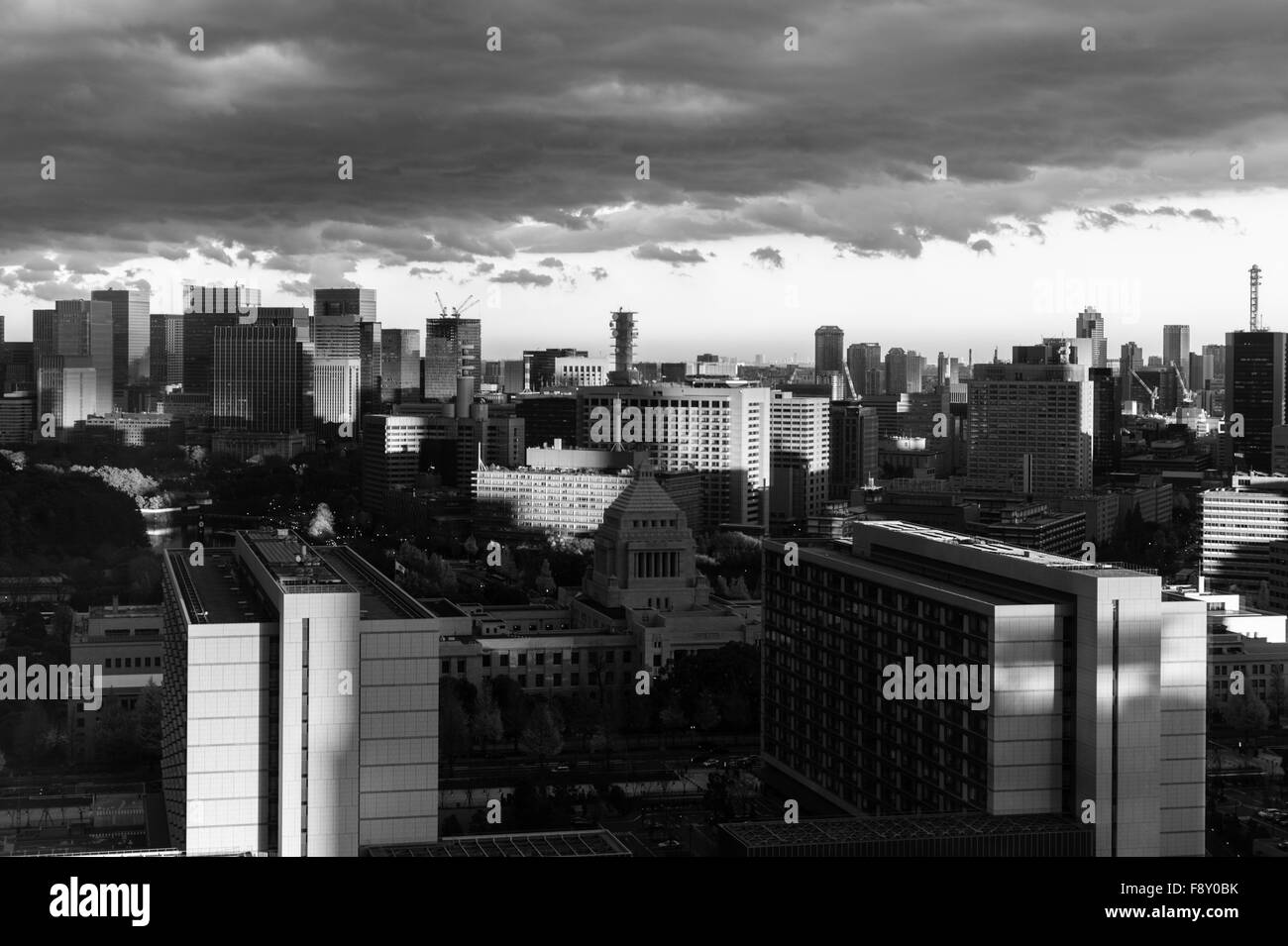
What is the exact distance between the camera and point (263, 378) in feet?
112

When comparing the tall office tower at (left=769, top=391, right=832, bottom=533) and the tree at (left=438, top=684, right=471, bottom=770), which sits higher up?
the tall office tower at (left=769, top=391, right=832, bottom=533)

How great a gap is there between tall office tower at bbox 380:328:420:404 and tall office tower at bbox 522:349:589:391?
2495 mm

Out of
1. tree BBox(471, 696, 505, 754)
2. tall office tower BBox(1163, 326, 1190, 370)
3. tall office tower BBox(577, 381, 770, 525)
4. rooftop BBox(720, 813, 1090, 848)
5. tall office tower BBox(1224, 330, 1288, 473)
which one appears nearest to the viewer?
rooftop BBox(720, 813, 1090, 848)

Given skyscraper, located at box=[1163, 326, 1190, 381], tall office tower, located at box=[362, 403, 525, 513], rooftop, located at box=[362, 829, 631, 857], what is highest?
skyscraper, located at box=[1163, 326, 1190, 381]

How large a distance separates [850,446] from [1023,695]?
2399 centimetres

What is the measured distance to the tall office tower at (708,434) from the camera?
25.5 meters

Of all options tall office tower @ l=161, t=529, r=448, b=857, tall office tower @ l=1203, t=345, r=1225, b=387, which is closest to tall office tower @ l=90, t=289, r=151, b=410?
tall office tower @ l=1203, t=345, r=1225, b=387

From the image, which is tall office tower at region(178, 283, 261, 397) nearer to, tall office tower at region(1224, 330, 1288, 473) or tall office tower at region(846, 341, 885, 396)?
tall office tower at region(846, 341, 885, 396)

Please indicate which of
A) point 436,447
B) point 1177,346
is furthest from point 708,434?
point 1177,346

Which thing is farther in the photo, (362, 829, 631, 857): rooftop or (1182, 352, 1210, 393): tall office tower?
(1182, 352, 1210, 393): tall office tower

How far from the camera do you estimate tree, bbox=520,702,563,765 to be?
1087cm

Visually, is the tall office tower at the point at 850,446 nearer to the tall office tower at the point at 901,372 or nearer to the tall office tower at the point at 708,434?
the tall office tower at the point at 708,434

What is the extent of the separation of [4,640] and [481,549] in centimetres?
842

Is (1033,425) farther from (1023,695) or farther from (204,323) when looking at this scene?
(1023,695)
